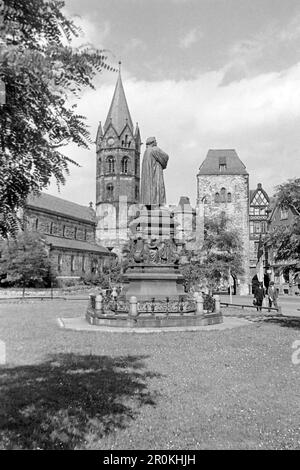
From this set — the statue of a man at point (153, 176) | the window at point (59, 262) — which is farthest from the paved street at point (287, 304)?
the window at point (59, 262)

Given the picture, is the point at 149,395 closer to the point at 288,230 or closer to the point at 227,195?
the point at 288,230

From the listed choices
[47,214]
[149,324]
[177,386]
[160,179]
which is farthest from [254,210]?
[177,386]

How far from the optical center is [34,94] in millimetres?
3457

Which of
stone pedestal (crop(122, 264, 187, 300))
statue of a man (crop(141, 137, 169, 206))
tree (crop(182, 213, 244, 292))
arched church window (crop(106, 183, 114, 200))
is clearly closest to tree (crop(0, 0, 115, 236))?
stone pedestal (crop(122, 264, 187, 300))

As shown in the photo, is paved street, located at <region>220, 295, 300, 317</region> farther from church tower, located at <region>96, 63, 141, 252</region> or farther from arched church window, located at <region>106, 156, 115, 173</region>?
arched church window, located at <region>106, 156, 115, 173</region>

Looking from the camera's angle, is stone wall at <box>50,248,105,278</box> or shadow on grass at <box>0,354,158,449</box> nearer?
shadow on grass at <box>0,354,158,449</box>

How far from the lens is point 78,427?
5.55 m

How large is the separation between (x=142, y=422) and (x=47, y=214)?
65029 mm

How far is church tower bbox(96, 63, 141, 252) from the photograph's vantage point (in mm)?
89688

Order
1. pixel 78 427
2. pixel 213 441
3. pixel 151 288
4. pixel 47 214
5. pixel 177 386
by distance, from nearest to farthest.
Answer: pixel 213 441 → pixel 78 427 → pixel 177 386 → pixel 151 288 → pixel 47 214

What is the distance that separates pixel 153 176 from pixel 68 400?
15.1 metres

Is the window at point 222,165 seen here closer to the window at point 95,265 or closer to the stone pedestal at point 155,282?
the window at point 95,265

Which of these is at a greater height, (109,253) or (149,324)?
(109,253)
